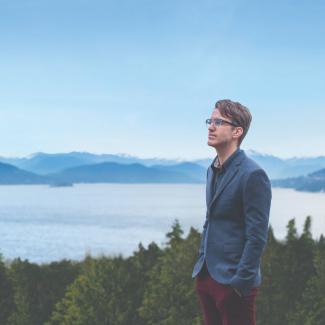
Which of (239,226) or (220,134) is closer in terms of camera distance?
(239,226)

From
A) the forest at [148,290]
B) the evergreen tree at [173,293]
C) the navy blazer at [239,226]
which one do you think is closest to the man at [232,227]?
the navy blazer at [239,226]

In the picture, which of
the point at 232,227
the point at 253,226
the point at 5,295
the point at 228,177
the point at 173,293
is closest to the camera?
the point at 253,226

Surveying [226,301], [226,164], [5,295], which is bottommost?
[5,295]

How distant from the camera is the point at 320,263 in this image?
177 ft

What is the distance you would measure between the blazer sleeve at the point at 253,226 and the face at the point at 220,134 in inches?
14.3

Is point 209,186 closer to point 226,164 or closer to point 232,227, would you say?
point 226,164

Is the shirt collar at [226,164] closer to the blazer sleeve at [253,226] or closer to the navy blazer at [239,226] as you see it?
the navy blazer at [239,226]

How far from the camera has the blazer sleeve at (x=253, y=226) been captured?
4703mm

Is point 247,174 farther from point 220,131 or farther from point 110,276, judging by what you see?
point 110,276

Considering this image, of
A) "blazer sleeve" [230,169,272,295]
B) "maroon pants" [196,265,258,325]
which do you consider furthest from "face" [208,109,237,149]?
"maroon pants" [196,265,258,325]

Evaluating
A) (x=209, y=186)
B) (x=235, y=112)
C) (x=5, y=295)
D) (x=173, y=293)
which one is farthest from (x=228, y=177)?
(x=5, y=295)

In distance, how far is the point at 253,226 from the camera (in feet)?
15.7

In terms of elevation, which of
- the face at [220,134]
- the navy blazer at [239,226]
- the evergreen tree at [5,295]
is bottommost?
the evergreen tree at [5,295]

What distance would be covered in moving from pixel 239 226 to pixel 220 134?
714 mm
